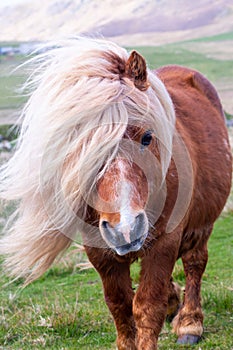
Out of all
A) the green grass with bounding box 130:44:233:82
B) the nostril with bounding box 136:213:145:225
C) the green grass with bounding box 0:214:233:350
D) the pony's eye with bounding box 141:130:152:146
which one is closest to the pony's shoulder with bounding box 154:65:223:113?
the green grass with bounding box 0:214:233:350

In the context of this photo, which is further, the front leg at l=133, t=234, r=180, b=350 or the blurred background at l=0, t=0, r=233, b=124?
the blurred background at l=0, t=0, r=233, b=124

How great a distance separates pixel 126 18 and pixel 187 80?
Result: 8038cm

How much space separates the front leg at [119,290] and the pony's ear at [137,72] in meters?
1.04

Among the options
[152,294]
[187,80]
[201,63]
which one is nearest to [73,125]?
[152,294]

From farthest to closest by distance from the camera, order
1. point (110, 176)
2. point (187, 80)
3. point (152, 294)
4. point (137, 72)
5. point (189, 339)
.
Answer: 1. point (187, 80)
2. point (189, 339)
3. point (152, 294)
4. point (137, 72)
5. point (110, 176)

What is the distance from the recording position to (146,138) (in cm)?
346

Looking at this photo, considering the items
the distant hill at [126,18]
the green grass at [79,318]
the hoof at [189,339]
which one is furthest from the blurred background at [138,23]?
the hoof at [189,339]

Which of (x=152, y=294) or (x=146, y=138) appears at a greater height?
(x=146, y=138)

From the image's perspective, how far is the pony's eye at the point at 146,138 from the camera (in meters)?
3.44

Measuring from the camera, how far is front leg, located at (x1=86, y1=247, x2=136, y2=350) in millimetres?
4000

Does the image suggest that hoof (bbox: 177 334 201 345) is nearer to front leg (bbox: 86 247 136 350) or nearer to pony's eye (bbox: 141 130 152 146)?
front leg (bbox: 86 247 136 350)

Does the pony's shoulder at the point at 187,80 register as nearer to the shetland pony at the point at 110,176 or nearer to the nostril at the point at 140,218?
the shetland pony at the point at 110,176

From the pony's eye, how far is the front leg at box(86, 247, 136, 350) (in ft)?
2.60

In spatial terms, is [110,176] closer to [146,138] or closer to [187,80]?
[146,138]
